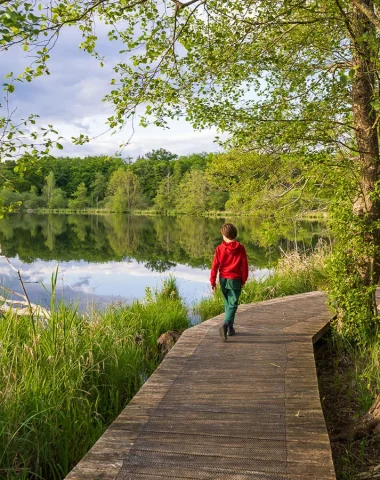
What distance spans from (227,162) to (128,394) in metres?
7.70

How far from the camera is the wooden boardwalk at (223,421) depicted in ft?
9.23

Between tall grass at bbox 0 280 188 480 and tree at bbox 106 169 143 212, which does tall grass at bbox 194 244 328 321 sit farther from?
tree at bbox 106 169 143 212

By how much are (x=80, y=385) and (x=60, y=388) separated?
11.7 inches

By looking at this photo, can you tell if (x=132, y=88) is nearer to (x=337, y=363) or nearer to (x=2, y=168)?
(x=2, y=168)

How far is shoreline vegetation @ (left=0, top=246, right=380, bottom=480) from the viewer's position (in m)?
3.48

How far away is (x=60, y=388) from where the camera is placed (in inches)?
165

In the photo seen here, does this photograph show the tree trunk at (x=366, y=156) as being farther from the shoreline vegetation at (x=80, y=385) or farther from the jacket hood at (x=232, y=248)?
the jacket hood at (x=232, y=248)

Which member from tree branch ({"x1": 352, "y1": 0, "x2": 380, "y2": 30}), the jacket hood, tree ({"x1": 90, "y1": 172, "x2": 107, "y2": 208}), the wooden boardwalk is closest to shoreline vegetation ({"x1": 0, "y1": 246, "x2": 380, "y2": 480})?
the wooden boardwalk

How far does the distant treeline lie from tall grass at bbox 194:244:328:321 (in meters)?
42.5

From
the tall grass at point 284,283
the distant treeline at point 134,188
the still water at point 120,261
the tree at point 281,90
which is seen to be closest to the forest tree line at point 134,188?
the distant treeline at point 134,188

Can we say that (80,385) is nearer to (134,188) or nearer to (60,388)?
(60,388)

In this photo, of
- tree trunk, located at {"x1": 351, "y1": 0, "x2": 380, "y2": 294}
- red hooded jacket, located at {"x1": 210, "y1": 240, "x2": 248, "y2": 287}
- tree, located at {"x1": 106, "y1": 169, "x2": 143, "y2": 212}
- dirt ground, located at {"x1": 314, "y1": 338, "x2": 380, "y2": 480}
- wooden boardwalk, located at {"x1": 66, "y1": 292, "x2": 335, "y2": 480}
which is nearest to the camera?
wooden boardwalk, located at {"x1": 66, "y1": 292, "x2": 335, "y2": 480}

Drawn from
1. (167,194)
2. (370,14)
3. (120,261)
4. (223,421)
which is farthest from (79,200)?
(223,421)

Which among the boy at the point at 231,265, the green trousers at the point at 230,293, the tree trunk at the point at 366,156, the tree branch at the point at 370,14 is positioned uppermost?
the tree branch at the point at 370,14
